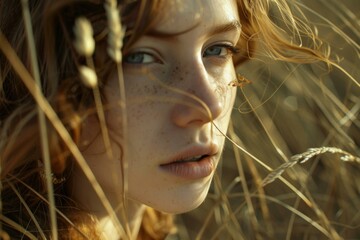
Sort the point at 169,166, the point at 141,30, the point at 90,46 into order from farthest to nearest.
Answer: the point at 169,166
the point at 141,30
the point at 90,46

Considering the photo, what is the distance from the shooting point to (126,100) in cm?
141

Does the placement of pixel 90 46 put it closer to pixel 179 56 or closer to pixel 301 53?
pixel 179 56

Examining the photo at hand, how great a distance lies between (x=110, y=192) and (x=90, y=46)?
71cm

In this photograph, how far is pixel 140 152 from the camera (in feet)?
4.65

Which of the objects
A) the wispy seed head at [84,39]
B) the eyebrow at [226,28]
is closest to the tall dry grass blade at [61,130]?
the wispy seed head at [84,39]

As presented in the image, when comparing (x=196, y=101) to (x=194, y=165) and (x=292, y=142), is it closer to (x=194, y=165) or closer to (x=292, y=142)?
(x=194, y=165)

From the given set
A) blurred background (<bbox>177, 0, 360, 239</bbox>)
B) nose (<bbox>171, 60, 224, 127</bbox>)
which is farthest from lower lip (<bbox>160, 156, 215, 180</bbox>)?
blurred background (<bbox>177, 0, 360, 239</bbox>)

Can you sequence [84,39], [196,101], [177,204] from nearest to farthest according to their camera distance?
[84,39], [196,101], [177,204]

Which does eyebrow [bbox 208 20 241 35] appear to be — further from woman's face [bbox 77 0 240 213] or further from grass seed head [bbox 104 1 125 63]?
grass seed head [bbox 104 1 125 63]

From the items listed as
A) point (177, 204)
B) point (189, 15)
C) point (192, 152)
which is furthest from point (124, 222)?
point (189, 15)

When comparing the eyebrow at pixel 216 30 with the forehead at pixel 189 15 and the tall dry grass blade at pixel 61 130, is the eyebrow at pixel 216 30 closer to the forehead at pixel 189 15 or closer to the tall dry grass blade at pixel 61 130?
the forehead at pixel 189 15

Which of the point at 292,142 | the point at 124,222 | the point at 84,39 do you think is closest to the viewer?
the point at 84,39

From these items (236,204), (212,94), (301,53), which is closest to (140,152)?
(212,94)

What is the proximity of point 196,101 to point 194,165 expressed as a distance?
164 millimetres
